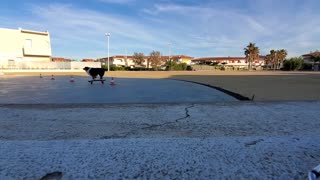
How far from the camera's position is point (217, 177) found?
3.45 metres

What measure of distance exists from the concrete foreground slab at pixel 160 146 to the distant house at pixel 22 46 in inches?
2436

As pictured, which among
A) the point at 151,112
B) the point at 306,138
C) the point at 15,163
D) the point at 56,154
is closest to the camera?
the point at 15,163

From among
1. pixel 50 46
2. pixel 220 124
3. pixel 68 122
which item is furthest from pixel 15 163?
pixel 50 46

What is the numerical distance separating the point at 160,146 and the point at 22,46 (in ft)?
236

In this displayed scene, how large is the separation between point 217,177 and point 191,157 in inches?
25.7

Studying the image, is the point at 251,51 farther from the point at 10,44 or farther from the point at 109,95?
the point at 109,95

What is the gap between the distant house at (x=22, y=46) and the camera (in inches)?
2571

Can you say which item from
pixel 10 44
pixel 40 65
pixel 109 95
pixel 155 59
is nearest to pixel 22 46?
pixel 10 44

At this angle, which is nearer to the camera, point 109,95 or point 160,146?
point 160,146

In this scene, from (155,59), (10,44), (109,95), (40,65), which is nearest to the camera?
(109,95)

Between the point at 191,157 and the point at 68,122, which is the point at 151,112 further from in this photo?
the point at 191,157

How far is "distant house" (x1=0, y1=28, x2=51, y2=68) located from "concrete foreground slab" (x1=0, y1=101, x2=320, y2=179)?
6188cm

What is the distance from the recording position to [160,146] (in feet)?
15.0

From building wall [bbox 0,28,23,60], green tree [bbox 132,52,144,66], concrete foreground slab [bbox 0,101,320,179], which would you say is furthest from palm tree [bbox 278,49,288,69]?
concrete foreground slab [bbox 0,101,320,179]
